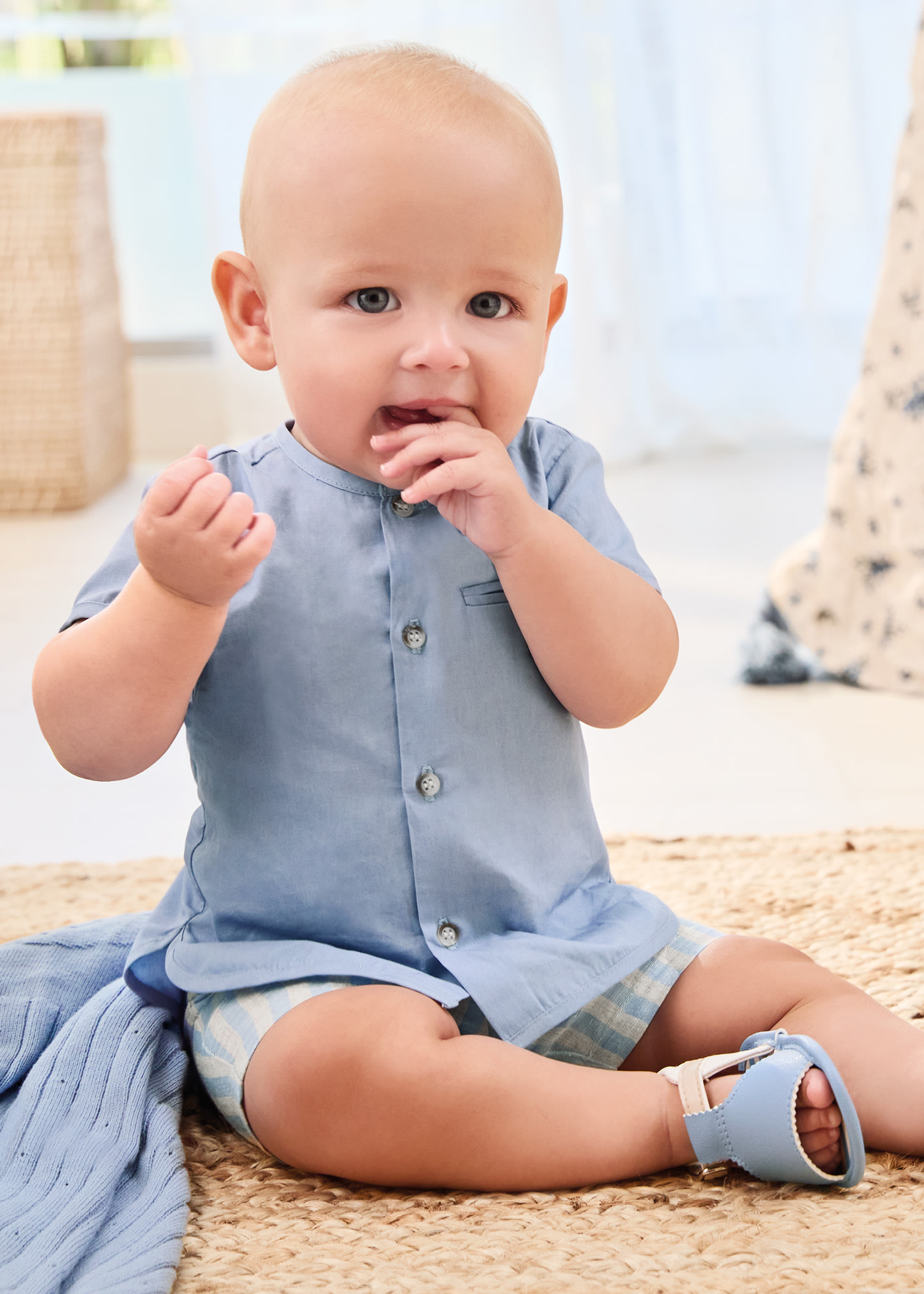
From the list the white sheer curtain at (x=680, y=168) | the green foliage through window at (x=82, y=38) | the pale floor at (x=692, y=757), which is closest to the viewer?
the pale floor at (x=692, y=757)

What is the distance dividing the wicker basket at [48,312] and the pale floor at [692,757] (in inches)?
16.7

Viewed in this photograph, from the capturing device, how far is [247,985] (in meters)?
0.72

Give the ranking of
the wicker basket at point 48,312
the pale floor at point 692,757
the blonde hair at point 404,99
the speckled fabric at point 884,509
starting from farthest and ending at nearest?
the wicker basket at point 48,312 → the speckled fabric at point 884,509 → the pale floor at point 692,757 → the blonde hair at point 404,99

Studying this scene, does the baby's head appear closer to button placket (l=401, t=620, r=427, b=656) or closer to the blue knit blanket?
button placket (l=401, t=620, r=427, b=656)

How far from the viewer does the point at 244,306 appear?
2.51 ft

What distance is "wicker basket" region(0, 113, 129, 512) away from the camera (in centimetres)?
238

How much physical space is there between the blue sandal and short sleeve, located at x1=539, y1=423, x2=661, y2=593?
0.85ft

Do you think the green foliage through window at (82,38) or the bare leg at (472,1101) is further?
the green foliage through window at (82,38)

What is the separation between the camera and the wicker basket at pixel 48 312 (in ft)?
7.82

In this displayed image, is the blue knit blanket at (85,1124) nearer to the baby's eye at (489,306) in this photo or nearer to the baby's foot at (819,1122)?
the baby's foot at (819,1122)

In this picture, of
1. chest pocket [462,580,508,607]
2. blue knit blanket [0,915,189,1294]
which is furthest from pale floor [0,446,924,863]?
chest pocket [462,580,508,607]

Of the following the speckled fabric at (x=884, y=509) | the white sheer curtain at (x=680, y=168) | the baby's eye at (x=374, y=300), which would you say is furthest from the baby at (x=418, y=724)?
the white sheer curtain at (x=680, y=168)

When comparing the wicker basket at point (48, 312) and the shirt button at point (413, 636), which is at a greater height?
the wicker basket at point (48, 312)

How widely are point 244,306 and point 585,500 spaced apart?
8.4 inches
